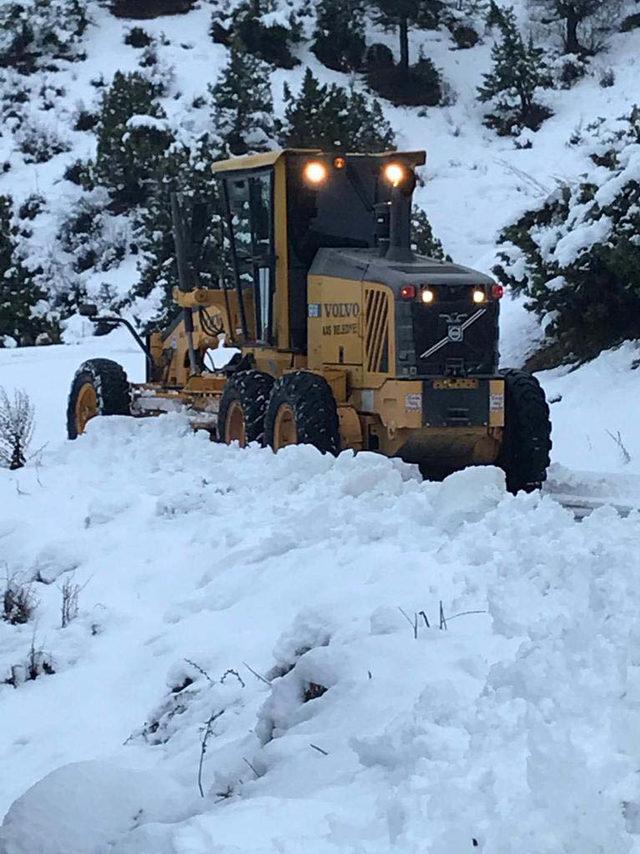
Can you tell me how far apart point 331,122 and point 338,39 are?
36.0ft

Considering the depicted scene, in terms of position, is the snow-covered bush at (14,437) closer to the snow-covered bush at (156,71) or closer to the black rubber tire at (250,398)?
the black rubber tire at (250,398)

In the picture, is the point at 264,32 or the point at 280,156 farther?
the point at 264,32

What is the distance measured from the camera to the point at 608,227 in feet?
44.9

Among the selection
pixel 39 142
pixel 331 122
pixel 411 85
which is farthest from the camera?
pixel 411 85

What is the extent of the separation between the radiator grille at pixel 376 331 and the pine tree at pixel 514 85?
94.8ft

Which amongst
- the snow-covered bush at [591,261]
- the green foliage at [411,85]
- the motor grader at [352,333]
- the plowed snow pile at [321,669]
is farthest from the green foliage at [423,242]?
the plowed snow pile at [321,669]

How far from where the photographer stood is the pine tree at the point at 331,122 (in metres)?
31.0

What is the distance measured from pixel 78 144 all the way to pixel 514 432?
30.7 meters

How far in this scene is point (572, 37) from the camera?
40.2 m

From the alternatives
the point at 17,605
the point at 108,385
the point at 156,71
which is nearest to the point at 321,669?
the point at 17,605

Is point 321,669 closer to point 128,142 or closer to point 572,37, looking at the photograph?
point 128,142

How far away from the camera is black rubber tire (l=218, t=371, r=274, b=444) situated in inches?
398

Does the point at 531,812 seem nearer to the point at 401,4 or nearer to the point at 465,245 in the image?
the point at 465,245

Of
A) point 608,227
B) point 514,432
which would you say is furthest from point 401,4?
point 514,432
